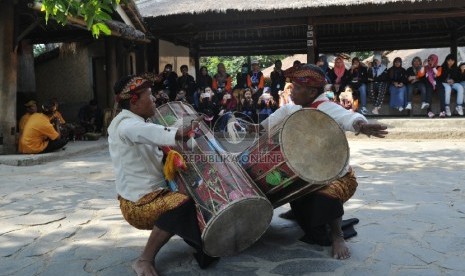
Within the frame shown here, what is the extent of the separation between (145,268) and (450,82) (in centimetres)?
1018

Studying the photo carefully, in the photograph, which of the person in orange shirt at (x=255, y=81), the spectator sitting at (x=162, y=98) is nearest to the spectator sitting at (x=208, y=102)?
the person in orange shirt at (x=255, y=81)

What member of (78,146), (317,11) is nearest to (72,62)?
(78,146)

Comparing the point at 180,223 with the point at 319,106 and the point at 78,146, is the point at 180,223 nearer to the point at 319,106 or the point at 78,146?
the point at 319,106

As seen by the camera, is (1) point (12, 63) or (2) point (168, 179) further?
(1) point (12, 63)

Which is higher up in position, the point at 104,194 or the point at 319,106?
the point at 319,106

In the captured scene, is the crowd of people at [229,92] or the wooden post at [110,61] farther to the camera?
the wooden post at [110,61]

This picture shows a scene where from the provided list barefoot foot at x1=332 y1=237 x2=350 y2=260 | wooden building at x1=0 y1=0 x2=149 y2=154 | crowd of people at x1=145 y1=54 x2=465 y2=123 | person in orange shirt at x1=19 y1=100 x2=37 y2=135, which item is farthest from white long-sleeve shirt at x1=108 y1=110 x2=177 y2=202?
crowd of people at x1=145 y1=54 x2=465 y2=123

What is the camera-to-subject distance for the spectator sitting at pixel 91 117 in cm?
1135

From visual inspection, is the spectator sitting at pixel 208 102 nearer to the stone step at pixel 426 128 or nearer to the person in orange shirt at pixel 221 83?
the person in orange shirt at pixel 221 83

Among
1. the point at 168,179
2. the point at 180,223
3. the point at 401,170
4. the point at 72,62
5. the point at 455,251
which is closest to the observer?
the point at 180,223

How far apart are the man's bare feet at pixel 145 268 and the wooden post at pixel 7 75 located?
20.1ft

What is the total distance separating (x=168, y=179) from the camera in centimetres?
298

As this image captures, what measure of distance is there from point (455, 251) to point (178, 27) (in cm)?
1054

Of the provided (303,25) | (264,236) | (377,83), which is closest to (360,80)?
(377,83)
